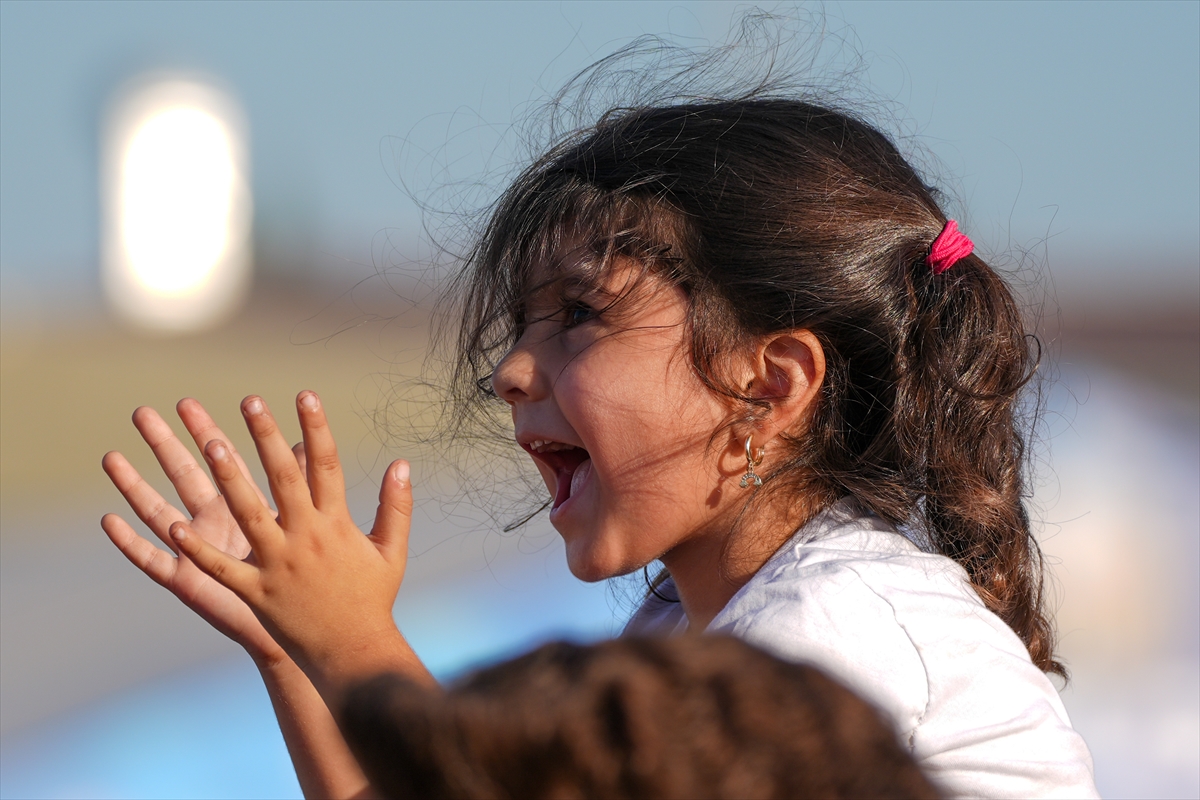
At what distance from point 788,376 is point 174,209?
15338mm

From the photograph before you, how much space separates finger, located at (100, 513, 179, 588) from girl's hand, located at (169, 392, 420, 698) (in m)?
0.20

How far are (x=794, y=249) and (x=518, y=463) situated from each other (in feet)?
2.54

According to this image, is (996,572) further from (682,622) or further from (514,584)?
(514,584)

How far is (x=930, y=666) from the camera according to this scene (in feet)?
3.94

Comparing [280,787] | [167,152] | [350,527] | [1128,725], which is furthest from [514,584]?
[167,152]

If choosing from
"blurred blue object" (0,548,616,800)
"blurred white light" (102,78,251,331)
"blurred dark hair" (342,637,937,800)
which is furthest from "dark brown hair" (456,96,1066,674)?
"blurred white light" (102,78,251,331)

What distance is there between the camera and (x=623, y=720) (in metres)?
0.72

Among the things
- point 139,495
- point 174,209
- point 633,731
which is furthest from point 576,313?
point 174,209

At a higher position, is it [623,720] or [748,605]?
[623,720]

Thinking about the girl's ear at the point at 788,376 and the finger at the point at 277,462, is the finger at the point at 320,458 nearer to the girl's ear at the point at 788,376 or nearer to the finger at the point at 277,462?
the finger at the point at 277,462

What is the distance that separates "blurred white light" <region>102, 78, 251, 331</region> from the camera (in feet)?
49.8

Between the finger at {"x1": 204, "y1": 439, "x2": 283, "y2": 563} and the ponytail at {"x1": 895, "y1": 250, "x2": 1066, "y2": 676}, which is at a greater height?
the finger at {"x1": 204, "y1": 439, "x2": 283, "y2": 563}

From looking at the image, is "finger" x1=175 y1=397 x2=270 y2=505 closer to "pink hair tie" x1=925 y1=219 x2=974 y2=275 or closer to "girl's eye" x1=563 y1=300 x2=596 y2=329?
"girl's eye" x1=563 y1=300 x2=596 y2=329

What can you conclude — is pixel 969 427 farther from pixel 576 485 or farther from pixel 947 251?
pixel 576 485
